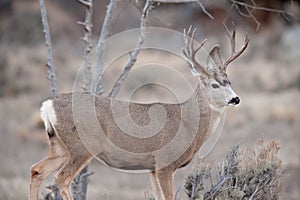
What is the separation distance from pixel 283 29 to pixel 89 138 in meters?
22.4

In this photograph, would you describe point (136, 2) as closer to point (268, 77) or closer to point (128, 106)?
point (128, 106)

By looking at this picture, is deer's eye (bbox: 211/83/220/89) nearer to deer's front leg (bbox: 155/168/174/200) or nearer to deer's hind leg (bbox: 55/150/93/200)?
deer's front leg (bbox: 155/168/174/200)

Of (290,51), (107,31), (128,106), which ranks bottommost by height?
(128,106)

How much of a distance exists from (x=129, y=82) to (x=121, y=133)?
1477cm

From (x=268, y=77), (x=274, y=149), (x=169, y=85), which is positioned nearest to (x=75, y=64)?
(x=169, y=85)

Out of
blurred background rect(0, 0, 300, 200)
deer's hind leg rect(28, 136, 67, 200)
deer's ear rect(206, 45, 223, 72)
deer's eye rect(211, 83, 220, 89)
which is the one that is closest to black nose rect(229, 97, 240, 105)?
deer's eye rect(211, 83, 220, 89)

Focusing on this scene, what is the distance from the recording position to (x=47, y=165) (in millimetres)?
7074

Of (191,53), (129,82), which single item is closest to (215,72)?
(191,53)

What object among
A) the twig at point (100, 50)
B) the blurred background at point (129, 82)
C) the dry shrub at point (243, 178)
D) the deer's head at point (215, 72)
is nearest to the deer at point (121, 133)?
the deer's head at point (215, 72)

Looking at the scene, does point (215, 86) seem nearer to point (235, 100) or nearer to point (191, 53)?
point (235, 100)

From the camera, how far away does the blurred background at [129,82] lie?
14.0 metres

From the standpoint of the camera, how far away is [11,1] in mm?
32156

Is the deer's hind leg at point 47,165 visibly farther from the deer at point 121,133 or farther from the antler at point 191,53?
the antler at point 191,53

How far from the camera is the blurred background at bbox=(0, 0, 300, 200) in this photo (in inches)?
552
